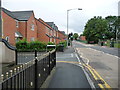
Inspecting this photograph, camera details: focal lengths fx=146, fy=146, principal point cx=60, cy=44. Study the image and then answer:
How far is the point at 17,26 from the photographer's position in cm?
2981

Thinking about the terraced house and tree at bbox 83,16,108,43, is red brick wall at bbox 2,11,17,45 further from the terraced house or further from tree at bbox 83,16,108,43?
tree at bbox 83,16,108,43

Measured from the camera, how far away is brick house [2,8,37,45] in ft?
78.9

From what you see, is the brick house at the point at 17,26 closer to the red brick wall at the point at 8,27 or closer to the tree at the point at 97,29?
the red brick wall at the point at 8,27

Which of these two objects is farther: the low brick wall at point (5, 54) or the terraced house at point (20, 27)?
the terraced house at point (20, 27)

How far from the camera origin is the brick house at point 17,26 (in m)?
24.1

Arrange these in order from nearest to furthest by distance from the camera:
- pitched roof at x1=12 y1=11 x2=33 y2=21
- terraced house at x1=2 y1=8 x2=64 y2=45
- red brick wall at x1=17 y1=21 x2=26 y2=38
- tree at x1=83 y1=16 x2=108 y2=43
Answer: terraced house at x1=2 y1=8 x2=64 y2=45 → red brick wall at x1=17 y1=21 x2=26 y2=38 → pitched roof at x1=12 y1=11 x2=33 y2=21 → tree at x1=83 y1=16 x2=108 y2=43

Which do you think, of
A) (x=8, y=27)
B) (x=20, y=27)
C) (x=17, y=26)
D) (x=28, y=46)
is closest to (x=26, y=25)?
(x=20, y=27)

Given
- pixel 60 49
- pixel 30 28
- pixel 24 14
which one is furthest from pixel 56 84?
pixel 24 14

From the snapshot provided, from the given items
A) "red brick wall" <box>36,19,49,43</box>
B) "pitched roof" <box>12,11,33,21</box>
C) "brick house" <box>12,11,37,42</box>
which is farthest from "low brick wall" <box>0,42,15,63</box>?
"red brick wall" <box>36,19,49,43</box>

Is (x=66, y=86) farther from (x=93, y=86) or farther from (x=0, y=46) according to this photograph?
(x=0, y=46)

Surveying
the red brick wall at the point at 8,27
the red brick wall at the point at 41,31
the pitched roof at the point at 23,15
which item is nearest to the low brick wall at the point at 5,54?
the red brick wall at the point at 8,27

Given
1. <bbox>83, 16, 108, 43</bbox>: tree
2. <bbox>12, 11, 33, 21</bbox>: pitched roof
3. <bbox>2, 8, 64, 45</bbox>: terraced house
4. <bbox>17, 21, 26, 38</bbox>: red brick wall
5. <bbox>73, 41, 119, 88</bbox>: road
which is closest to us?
<bbox>73, 41, 119, 88</bbox>: road

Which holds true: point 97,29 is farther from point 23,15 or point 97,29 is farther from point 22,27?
point 22,27

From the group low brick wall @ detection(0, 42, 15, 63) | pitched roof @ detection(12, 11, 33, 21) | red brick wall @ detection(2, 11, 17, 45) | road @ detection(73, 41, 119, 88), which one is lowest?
road @ detection(73, 41, 119, 88)
